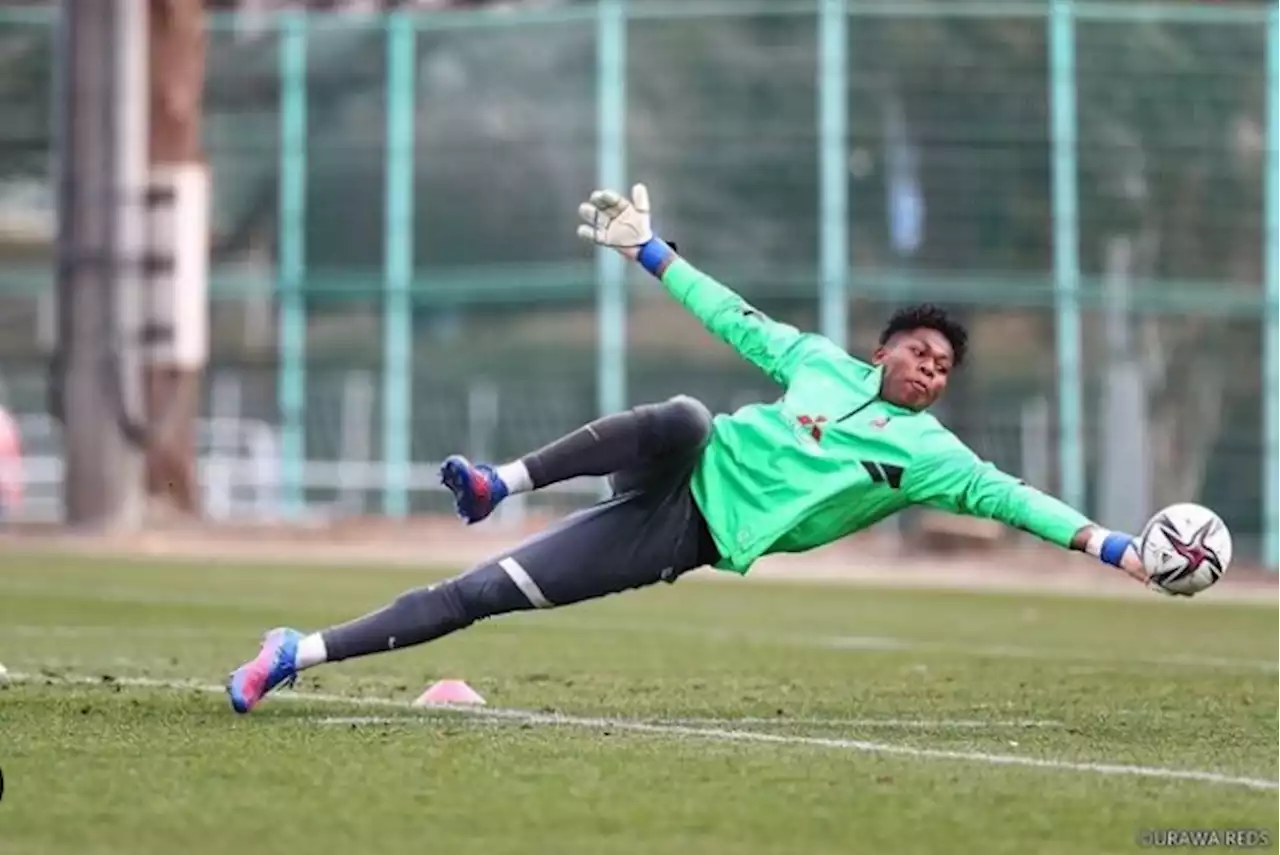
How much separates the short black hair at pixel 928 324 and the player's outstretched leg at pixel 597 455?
70cm

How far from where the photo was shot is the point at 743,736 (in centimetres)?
862

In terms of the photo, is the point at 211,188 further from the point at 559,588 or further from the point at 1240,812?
the point at 1240,812

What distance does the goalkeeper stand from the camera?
893 centimetres

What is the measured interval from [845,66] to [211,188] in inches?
343

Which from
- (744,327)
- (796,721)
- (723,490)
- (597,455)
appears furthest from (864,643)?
(597,455)

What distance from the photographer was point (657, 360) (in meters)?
33.7

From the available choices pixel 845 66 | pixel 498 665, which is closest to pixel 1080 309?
pixel 845 66

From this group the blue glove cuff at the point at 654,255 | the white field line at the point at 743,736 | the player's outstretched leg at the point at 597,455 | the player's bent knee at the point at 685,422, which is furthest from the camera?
the blue glove cuff at the point at 654,255

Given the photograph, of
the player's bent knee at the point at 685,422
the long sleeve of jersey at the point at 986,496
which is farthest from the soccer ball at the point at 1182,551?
the player's bent knee at the point at 685,422

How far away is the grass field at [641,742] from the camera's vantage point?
6.36m

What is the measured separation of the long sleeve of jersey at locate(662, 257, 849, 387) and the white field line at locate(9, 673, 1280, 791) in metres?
1.28

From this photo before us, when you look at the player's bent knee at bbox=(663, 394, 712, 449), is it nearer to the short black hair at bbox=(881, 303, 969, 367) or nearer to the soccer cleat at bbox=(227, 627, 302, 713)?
the short black hair at bbox=(881, 303, 969, 367)

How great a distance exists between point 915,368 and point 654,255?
1097 mm

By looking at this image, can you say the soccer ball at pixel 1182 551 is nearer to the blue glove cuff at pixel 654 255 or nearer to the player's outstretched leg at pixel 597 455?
the player's outstretched leg at pixel 597 455
